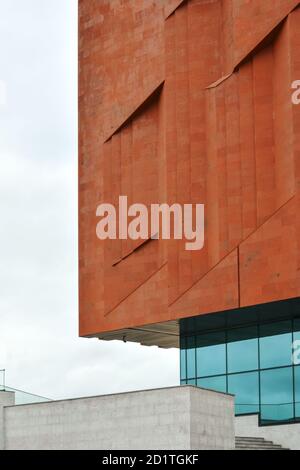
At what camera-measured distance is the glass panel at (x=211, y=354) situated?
53.3 m

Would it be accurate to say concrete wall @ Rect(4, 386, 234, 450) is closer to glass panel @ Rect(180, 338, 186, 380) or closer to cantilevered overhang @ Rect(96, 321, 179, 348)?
cantilevered overhang @ Rect(96, 321, 179, 348)

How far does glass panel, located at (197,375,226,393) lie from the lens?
174 ft

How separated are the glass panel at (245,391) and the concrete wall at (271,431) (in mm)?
655

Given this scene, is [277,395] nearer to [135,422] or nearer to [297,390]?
[297,390]

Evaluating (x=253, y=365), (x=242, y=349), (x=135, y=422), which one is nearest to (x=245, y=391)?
(x=253, y=365)

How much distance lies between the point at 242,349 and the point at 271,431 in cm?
437

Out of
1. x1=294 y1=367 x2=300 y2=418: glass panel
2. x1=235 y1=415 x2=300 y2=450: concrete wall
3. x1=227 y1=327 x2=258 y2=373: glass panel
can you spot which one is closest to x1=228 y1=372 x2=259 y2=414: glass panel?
x1=227 y1=327 x2=258 y2=373: glass panel

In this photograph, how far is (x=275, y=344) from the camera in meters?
50.9

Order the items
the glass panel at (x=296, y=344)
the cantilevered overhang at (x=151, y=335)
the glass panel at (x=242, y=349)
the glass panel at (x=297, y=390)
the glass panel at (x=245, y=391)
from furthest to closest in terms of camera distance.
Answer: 1. the cantilevered overhang at (x=151, y=335)
2. the glass panel at (x=242, y=349)
3. the glass panel at (x=245, y=391)
4. the glass panel at (x=296, y=344)
5. the glass panel at (x=297, y=390)

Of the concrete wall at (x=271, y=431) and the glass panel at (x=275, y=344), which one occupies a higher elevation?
the glass panel at (x=275, y=344)

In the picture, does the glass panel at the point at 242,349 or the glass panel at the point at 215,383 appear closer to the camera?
the glass panel at the point at 242,349

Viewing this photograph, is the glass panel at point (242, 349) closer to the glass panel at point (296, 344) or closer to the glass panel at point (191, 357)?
the glass panel at point (191, 357)

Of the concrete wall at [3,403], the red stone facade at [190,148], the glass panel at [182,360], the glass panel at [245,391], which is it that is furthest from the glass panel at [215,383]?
the concrete wall at [3,403]
